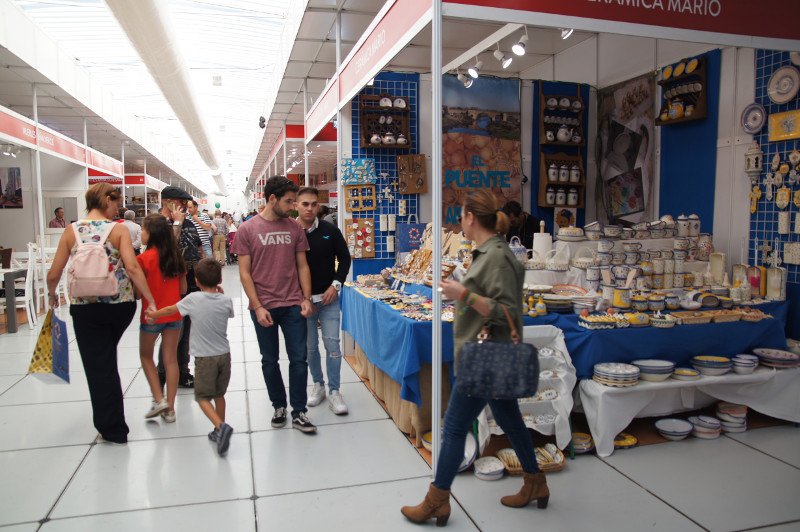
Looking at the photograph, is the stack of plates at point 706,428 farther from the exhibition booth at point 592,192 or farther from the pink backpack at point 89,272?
the pink backpack at point 89,272

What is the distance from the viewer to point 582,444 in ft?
11.1

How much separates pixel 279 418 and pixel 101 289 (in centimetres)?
140

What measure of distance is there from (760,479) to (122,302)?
12.7 ft

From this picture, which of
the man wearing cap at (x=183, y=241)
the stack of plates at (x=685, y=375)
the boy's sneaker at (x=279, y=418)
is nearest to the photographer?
the stack of plates at (x=685, y=375)

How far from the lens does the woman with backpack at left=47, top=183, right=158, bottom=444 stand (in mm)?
3355

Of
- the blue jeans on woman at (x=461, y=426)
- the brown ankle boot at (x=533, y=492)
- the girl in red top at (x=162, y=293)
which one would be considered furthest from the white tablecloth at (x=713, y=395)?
the girl in red top at (x=162, y=293)

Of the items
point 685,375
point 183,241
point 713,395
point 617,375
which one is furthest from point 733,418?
point 183,241

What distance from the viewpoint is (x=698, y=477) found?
3082mm

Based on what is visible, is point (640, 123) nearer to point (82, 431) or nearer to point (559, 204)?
point (559, 204)

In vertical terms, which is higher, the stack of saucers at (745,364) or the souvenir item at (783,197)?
the souvenir item at (783,197)

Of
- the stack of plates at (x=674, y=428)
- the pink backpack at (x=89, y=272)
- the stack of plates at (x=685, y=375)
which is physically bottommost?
the stack of plates at (x=674, y=428)

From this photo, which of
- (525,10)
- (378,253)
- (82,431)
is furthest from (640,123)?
(82,431)

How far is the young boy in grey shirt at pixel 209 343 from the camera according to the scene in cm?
343

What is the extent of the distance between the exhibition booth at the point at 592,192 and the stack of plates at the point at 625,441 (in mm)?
121
